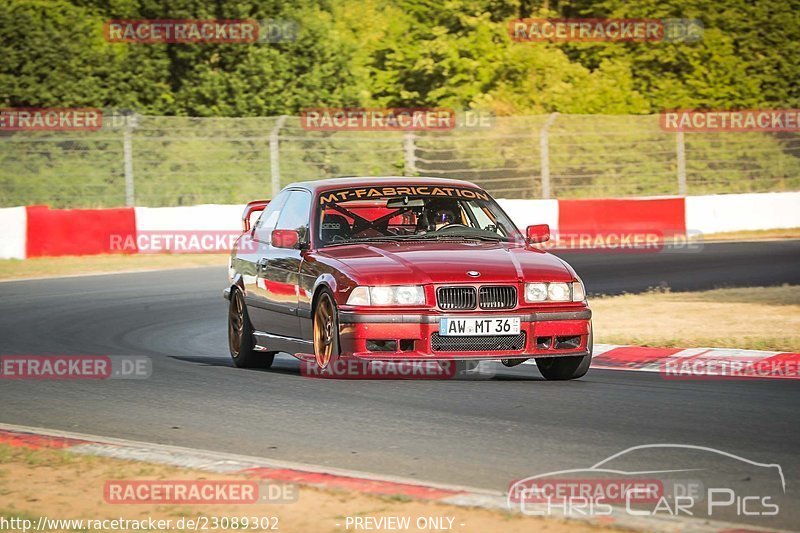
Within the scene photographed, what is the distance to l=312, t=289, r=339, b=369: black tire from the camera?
941 cm

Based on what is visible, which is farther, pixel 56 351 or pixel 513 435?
pixel 56 351

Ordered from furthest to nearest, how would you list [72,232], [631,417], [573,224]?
1. [573,224]
2. [72,232]
3. [631,417]

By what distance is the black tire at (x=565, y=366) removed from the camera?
9.81 meters

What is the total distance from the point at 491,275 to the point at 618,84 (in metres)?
33.3

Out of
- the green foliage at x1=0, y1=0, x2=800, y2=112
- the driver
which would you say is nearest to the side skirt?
the driver

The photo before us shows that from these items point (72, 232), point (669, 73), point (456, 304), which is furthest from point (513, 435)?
point (669, 73)

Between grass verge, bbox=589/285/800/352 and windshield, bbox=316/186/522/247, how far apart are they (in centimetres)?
233

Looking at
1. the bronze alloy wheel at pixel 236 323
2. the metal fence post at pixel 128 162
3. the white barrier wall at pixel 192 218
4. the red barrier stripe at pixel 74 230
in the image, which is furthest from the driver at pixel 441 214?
the metal fence post at pixel 128 162

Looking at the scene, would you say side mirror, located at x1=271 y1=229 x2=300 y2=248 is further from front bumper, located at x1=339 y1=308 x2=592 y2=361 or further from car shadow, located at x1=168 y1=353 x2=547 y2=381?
front bumper, located at x1=339 y1=308 x2=592 y2=361

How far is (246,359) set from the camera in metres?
11.4

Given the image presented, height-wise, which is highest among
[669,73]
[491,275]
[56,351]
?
[669,73]

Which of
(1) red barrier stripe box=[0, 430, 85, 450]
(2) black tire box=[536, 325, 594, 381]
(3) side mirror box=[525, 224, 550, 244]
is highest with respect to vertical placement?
(3) side mirror box=[525, 224, 550, 244]

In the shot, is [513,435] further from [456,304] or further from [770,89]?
[770,89]

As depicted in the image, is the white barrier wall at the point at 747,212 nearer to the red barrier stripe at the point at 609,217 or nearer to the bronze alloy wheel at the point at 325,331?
the red barrier stripe at the point at 609,217
